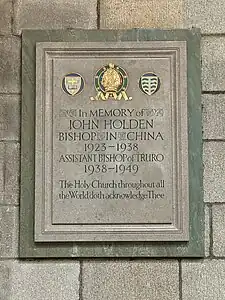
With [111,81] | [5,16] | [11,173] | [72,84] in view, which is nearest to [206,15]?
[111,81]

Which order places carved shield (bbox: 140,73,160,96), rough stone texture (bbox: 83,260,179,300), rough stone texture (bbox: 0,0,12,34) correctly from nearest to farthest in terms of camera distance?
1. rough stone texture (bbox: 83,260,179,300)
2. carved shield (bbox: 140,73,160,96)
3. rough stone texture (bbox: 0,0,12,34)

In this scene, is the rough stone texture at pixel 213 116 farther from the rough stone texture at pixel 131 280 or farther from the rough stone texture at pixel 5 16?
the rough stone texture at pixel 5 16

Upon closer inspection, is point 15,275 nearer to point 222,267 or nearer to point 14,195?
point 14,195

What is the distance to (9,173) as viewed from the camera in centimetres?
398

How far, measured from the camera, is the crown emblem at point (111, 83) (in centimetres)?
400

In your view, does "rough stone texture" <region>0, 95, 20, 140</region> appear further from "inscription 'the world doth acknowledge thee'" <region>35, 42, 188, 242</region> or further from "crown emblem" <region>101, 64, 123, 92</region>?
"crown emblem" <region>101, 64, 123, 92</region>

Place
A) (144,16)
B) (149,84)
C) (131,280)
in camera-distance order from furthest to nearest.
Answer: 1. (144,16)
2. (149,84)
3. (131,280)

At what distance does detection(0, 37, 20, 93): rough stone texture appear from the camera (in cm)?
404

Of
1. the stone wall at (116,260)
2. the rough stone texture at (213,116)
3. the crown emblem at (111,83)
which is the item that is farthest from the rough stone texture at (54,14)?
the rough stone texture at (213,116)

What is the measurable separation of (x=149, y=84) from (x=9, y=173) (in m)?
0.83

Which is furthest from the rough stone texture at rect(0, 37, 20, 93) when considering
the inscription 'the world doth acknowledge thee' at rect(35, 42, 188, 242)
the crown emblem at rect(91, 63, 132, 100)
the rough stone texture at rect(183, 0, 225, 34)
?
the rough stone texture at rect(183, 0, 225, 34)

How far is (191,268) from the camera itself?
3.91m

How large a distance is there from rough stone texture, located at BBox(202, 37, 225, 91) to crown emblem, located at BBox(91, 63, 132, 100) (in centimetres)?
41

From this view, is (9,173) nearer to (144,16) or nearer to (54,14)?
(54,14)
